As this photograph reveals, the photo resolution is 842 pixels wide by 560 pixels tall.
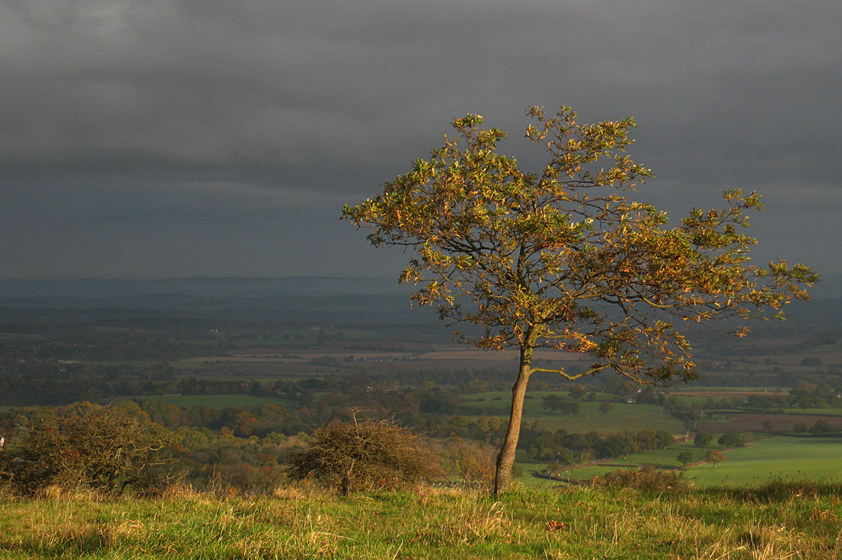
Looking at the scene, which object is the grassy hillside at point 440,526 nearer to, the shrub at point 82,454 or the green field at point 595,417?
the shrub at point 82,454

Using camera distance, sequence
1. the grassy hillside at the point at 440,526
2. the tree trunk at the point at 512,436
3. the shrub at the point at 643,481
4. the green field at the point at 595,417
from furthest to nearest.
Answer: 1. the green field at the point at 595,417
2. the shrub at the point at 643,481
3. the tree trunk at the point at 512,436
4. the grassy hillside at the point at 440,526

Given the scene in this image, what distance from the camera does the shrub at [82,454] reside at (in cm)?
1477

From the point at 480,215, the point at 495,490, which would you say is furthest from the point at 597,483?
the point at 480,215

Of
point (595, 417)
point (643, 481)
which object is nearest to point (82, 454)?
point (643, 481)

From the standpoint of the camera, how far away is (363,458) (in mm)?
14609

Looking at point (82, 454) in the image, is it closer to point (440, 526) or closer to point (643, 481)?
point (440, 526)

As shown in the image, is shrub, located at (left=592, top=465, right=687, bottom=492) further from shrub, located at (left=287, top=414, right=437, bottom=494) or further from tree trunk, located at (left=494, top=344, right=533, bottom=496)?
shrub, located at (left=287, top=414, right=437, bottom=494)

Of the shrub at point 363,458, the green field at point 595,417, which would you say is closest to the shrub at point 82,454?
the shrub at point 363,458

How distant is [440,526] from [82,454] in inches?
425

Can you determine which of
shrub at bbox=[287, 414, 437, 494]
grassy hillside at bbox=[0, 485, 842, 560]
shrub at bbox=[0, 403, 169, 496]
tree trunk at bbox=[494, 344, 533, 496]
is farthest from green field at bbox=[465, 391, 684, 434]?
grassy hillside at bbox=[0, 485, 842, 560]

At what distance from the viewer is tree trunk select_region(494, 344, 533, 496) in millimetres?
12536

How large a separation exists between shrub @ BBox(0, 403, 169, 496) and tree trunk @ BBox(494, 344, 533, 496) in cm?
775

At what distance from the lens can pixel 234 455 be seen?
57.8 metres

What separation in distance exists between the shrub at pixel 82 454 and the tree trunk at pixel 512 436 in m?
7.75
